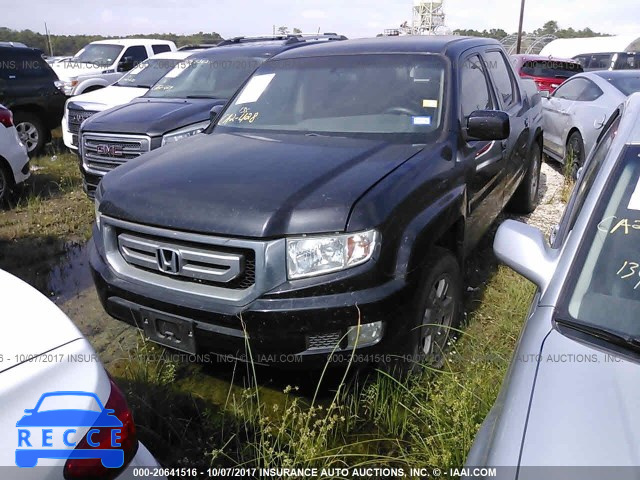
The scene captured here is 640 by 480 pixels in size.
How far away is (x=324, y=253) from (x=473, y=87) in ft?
6.93

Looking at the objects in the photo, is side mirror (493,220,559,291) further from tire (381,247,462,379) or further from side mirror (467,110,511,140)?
side mirror (467,110,511,140)

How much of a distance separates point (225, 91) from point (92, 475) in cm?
587

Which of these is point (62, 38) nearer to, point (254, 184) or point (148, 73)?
point (148, 73)

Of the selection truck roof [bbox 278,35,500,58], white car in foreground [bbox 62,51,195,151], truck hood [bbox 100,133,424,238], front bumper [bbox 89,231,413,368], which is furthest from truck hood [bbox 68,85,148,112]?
front bumper [bbox 89,231,413,368]

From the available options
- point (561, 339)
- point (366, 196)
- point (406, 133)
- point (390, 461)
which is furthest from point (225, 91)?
point (561, 339)

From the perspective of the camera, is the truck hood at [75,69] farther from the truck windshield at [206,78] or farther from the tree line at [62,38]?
the tree line at [62,38]

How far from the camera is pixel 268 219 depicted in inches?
93.7

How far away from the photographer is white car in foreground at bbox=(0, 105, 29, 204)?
20.4 feet

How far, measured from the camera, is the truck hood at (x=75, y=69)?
11672 millimetres

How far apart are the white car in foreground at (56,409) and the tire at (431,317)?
1.37 m

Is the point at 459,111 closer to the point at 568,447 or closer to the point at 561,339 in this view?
the point at 561,339

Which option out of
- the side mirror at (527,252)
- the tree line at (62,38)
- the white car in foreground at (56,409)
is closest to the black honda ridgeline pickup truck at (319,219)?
the side mirror at (527,252)

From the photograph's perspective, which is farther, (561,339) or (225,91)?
(225,91)

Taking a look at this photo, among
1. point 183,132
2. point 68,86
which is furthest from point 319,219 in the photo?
point 68,86
